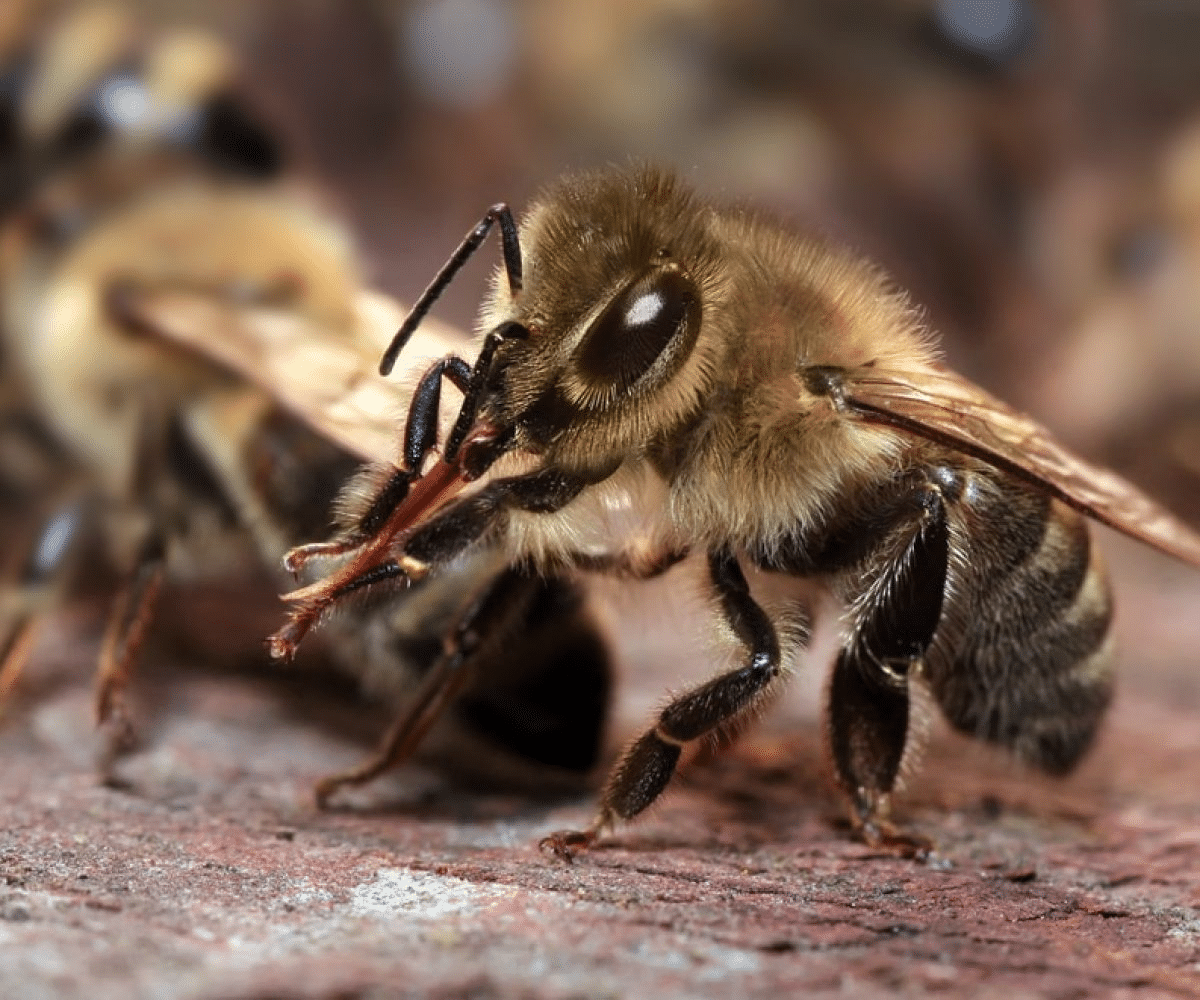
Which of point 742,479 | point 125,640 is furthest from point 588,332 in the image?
point 125,640

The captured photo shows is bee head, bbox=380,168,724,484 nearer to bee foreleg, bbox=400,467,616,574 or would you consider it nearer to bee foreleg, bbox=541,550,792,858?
bee foreleg, bbox=400,467,616,574

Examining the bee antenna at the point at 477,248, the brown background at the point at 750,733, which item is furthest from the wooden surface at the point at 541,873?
the bee antenna at the point at 477,248

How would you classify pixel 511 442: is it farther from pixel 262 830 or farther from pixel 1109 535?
pixel 1109 535

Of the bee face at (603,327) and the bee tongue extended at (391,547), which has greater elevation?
the bee face at (603,327)

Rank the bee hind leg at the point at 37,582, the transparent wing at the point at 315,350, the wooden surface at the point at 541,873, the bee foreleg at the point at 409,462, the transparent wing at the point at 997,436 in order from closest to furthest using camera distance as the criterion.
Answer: the wooden surface at the point at 541,873 < the bee foreleg at the point at 409,462 < the transparent wing at the point at 997,436 < the transparent wing at the point at 315,350 < the bee hind leg at the point at 37,582

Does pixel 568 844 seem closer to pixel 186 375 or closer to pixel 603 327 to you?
pixel 603 327

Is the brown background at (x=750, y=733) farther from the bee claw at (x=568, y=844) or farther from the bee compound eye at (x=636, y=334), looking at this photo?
the bee compound eye at (x=636, y=334)
